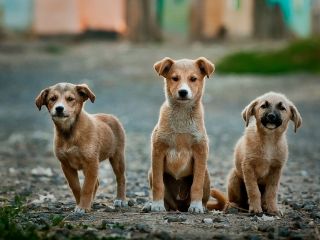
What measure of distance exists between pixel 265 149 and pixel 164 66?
1204 mm

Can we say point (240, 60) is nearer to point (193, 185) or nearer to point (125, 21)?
point (125, 21)

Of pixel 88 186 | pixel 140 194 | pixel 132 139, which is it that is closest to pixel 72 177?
pixel 88 186

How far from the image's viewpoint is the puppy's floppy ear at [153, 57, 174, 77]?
802cm

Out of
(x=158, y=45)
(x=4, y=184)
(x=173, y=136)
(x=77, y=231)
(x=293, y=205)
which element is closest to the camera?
(x=77, y=231)

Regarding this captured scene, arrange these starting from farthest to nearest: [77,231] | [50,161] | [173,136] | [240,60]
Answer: [240,60]
[50,161]
[173,136]
[77,231]

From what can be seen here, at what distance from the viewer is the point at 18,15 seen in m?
35.9

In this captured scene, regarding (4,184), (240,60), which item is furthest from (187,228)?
(240,60)

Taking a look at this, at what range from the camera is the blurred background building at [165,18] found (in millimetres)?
32750

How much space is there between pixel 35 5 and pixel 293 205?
92.5ft

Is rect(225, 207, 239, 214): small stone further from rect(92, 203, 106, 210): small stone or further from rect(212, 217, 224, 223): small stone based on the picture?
rect(92, 203, 106, 210): small stone

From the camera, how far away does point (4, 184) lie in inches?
420

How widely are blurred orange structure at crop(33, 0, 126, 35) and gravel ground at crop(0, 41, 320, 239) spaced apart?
3.97 ft

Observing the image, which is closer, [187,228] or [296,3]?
[187,228]

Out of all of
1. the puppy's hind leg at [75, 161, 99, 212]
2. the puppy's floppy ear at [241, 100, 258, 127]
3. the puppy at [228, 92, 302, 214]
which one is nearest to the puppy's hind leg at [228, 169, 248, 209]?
the puppy at [228, 92, 302, 214]
